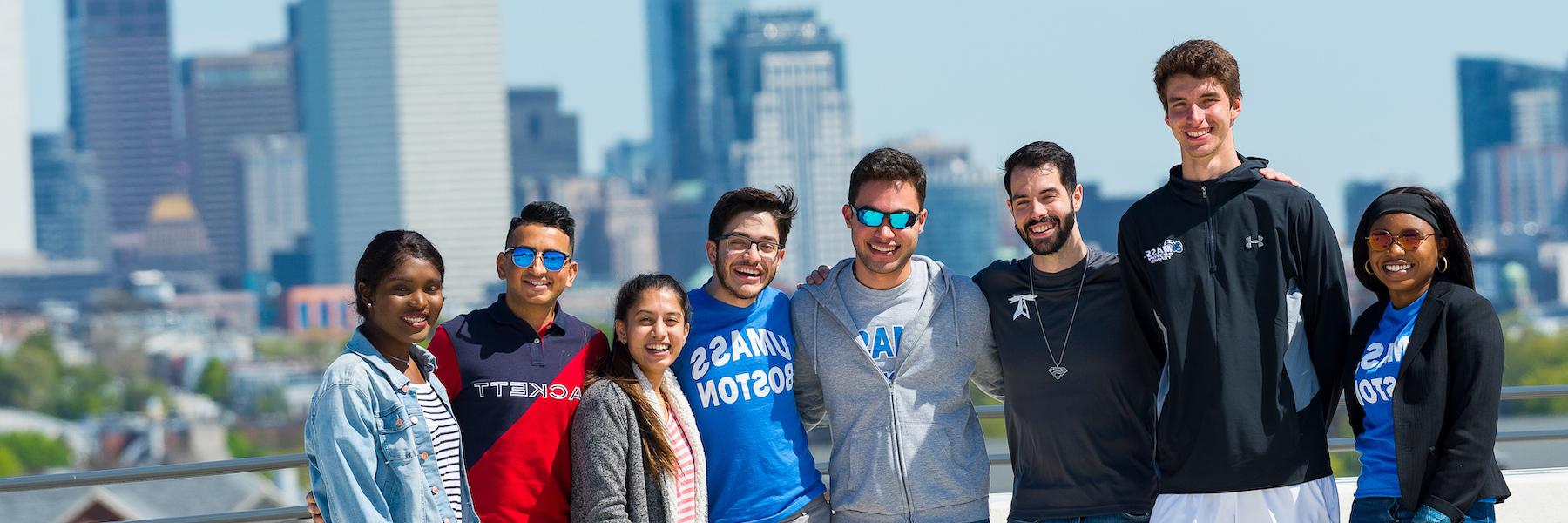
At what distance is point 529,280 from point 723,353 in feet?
2.47

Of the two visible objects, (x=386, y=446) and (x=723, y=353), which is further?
(x=723, y=353)

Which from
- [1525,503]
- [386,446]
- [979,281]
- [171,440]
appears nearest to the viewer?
[386,446]

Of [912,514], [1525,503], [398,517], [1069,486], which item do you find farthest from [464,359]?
[1525,503]

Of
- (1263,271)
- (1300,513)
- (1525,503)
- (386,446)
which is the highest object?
(1263,271)

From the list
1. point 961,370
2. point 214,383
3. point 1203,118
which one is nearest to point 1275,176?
point 1203,118

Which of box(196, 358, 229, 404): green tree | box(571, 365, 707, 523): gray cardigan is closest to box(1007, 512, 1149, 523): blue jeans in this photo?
box(571, 365, 707, 523): gray cardigan

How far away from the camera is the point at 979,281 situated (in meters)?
6.43

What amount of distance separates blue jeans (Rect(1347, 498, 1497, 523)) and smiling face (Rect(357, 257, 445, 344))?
3.11 metres

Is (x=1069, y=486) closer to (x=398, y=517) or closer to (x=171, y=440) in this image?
(x=398, y=517)

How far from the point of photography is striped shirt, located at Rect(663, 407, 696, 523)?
593cm

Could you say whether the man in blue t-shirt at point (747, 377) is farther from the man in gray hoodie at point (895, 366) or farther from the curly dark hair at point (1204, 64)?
the curly dark hair at point (1204, 64)

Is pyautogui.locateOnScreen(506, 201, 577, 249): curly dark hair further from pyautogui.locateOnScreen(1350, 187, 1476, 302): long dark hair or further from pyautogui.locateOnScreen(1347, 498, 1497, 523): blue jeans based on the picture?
pyautogui.locateOnScreen(1347, 498, 1497, 523): blue jeans

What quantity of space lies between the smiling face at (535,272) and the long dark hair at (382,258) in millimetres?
522

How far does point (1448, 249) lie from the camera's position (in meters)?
5.86
